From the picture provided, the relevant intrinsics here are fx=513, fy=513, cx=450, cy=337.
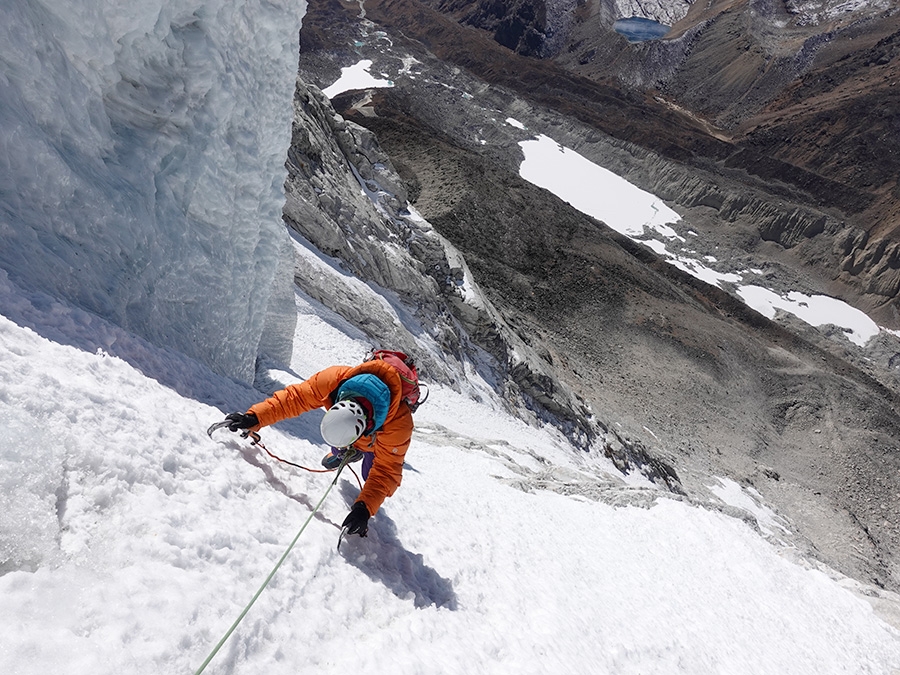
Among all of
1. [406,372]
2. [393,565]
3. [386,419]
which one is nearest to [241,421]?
[386,419]

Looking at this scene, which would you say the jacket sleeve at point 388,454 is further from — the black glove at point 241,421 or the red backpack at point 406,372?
the black glove at point 241,421

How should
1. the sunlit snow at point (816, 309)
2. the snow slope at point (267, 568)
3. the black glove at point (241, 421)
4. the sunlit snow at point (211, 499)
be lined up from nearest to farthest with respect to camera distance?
the snow slope at point (267, 568) → the sunlit snow at point (211, 499) → the black glove at point (241, 421) → the sunlit snow at point (816, 309)

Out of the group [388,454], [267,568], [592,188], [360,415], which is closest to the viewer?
[267,568]

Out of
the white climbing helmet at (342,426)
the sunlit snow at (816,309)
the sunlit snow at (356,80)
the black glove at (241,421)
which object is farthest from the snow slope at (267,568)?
the sunlit snow at (356,80)

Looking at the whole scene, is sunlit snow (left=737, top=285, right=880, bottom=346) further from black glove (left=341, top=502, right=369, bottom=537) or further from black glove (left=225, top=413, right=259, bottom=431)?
black glove (left=225, top=413, right=259, bottom=431)

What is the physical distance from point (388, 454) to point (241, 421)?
1254mm

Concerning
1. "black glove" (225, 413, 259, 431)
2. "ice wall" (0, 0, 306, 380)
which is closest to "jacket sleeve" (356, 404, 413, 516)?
"black glove" (225, 413, 259, 431)

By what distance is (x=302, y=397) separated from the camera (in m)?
4.39

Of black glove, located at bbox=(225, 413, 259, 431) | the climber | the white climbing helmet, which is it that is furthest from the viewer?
black glove, located at bbox=(225, 413, 259, 431)

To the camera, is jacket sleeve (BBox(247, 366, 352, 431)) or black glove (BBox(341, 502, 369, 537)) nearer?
black glove (BBox(341, 502, 369, 537))

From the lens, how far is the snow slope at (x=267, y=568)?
2.46 metres

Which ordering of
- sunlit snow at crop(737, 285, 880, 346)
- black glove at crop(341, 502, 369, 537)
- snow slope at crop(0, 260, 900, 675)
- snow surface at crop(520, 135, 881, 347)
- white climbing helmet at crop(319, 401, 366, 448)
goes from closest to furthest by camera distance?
snow slope at crop(0, 260, 900, 675)
white climbing helmet at crop(319, 401, 366, 448)
black glove at crop(341, 502, 369, 537)
sunlit snow at crop(737, 285, 880, 346)
snow surface at crop(520, 135, 881, 347)

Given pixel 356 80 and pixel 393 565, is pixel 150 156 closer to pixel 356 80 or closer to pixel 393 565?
pixel 393 565

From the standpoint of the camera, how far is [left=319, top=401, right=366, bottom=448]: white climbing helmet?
12.5ft
